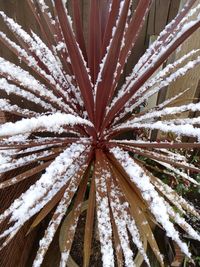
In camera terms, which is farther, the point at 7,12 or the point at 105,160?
the point at 7,12

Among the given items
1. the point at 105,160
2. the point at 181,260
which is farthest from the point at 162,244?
the point at 105,160

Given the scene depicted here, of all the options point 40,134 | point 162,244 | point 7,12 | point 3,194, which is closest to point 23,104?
point 40,134

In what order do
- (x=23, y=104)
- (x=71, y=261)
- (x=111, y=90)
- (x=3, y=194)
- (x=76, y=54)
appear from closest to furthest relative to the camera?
(x=76, y=54) → (x=111, y=90) → (x=3, y=194) → (x=71, y=261) → (x=23, y=104)

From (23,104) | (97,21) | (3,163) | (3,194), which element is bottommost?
(3,194)

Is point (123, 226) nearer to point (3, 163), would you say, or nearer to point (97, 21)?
point (3, 163)

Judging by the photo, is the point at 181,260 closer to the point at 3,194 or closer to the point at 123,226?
the point at 123,226

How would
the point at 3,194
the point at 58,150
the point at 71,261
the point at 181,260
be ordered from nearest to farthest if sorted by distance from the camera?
the point at 58,150 → the point at 3,194 → the point at 71,261 → the point at 181,260

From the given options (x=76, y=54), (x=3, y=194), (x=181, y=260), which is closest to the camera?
(x=76, y=54)

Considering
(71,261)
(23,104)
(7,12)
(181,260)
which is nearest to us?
(71,261)

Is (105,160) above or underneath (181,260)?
above
